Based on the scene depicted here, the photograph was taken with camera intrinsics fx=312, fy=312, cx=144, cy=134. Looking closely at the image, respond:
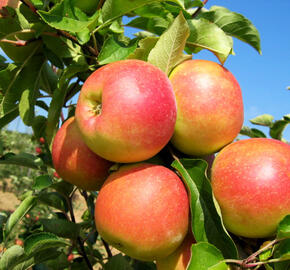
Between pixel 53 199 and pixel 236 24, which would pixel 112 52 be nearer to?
pixel 236 24

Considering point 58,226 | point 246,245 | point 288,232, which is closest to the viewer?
point 288,232

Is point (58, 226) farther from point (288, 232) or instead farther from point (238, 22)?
point (238, 22)

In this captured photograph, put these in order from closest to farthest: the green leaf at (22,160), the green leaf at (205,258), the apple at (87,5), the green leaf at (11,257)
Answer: the green leaf at (205,258)
the apple at (87,5)
the green leaf at (11,257)
the green leaf at (22,160)

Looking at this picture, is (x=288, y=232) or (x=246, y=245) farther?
(x=246, y=245)

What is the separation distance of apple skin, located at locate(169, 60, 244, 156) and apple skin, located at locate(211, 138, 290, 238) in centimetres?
8

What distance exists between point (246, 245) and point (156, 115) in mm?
456

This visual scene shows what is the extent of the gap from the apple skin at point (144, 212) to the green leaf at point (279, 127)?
2.10ft

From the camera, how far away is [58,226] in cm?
131

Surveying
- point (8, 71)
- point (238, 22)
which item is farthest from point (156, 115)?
point (8, 71)

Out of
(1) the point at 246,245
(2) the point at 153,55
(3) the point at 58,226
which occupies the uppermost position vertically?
(2) the point at 153,55

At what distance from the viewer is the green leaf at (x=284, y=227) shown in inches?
28.8

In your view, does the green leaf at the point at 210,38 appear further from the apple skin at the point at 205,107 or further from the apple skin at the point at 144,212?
the apple skin at the point at 144,212

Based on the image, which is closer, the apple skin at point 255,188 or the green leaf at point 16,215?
the apple skin at point 255,188

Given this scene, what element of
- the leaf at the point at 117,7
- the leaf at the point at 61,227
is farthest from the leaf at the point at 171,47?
the leaf at the point at 61,227
